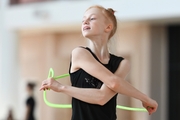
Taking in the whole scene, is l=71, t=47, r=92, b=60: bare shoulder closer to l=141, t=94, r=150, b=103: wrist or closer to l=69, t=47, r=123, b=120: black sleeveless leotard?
l=69, t=47, r=123, b=120: black sleeveless leotard

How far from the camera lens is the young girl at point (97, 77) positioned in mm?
2010

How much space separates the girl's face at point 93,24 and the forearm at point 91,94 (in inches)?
9.8

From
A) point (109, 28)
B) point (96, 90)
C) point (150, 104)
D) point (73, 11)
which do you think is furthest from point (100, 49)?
point (73, 11)

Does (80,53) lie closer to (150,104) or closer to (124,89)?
(124,89)

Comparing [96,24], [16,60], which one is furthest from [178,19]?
[96,24]

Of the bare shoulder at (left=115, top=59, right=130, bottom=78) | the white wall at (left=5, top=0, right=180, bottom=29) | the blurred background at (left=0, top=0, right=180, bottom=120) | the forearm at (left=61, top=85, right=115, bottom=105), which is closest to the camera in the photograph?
the forearm at (left=61, top=85, right=115, bottom=105)

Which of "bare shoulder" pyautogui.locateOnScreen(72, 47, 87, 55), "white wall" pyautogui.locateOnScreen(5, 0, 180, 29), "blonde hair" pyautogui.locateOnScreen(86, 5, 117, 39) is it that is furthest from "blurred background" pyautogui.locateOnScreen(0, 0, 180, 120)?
"bare shoulder" pyautogui.locateOnScreen(72, 47, 87, 55)

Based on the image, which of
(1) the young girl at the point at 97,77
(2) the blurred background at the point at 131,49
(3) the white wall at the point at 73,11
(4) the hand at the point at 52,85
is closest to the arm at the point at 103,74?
(1) the young girl at the point at 97,77

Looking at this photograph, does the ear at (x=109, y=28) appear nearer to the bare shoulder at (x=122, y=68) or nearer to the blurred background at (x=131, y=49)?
the bare shoulder at (x=122, y=68)

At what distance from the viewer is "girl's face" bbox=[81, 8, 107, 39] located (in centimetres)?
211

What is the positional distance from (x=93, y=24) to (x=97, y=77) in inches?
9.7

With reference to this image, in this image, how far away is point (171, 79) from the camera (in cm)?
1012

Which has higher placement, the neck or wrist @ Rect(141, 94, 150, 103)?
the neck

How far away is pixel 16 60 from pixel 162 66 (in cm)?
312
